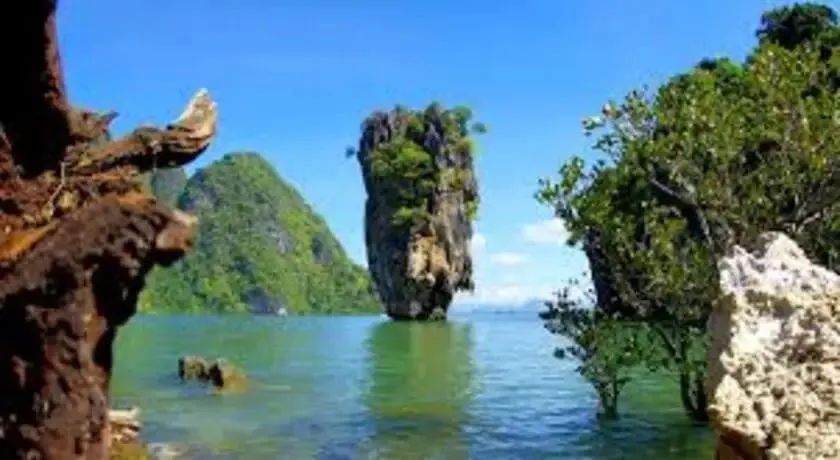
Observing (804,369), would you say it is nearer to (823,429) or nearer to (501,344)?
(823,429)

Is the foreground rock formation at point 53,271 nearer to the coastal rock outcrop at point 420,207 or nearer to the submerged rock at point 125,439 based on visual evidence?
the submerged rock at point 125,439

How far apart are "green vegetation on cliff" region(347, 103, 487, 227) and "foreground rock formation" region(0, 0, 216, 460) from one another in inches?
4575

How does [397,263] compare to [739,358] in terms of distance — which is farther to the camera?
[397,263]

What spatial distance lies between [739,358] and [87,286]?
237 inches

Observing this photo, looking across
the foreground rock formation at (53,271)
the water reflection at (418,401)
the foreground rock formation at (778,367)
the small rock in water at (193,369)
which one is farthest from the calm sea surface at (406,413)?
the foreground rock formation at (53,271)

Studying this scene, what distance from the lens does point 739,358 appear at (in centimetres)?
894

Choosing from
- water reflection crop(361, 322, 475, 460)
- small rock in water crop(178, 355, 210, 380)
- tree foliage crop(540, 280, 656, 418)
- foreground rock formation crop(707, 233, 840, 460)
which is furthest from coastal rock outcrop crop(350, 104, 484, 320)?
foreground rock formation crop(707, 233, 840, 460)

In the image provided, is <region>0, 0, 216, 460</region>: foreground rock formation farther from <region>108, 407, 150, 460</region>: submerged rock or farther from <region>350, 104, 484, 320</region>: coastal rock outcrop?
<region>350, 104, 484, 320</region>: coastal rock outcrop

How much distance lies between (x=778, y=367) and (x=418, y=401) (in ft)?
85.0

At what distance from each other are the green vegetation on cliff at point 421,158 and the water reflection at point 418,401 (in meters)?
56.8

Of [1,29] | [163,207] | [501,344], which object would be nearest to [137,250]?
[163,207]

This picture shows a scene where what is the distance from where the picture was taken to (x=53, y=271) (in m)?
4.71

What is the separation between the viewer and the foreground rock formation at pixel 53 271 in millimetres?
4746

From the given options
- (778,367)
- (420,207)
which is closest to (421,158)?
(420,207)
